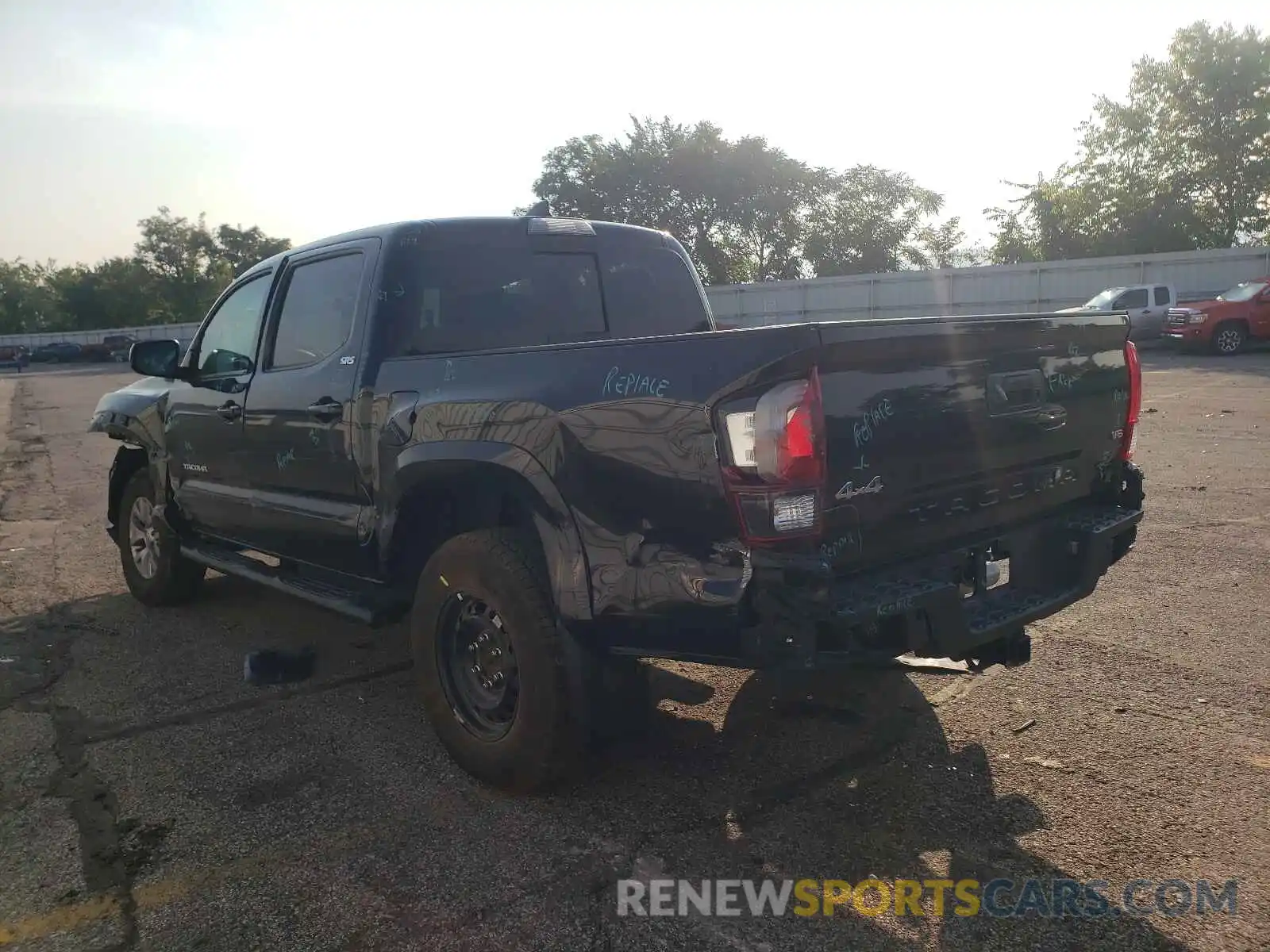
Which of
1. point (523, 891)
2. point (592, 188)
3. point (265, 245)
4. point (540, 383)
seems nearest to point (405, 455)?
point (540, 383)

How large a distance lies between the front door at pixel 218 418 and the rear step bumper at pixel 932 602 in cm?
315

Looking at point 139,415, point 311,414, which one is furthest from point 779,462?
point 139,415

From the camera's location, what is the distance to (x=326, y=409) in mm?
4070

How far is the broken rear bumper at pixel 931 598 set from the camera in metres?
2.61

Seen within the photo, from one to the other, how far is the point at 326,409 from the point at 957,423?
8.22 ft

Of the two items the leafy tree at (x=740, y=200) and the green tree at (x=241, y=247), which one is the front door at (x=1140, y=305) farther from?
the green tree at (x=241, y=247)

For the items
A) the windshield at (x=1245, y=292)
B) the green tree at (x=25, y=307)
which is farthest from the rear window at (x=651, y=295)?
the green tree at (x=25, y=307)

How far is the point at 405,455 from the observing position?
3.59 metres

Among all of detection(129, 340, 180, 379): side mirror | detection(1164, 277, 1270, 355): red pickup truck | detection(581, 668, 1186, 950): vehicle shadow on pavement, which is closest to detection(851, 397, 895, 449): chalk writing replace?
detection(581, 668, 1186, 950): vehicle shadow on pavement

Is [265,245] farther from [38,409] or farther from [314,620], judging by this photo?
[314,620]

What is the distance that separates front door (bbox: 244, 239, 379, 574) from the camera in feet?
13.2

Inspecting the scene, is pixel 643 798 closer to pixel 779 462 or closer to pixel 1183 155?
pixel 779 462

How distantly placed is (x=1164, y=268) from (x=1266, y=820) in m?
27.2

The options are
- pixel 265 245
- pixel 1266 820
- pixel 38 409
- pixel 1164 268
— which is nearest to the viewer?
pixel 1266 820
